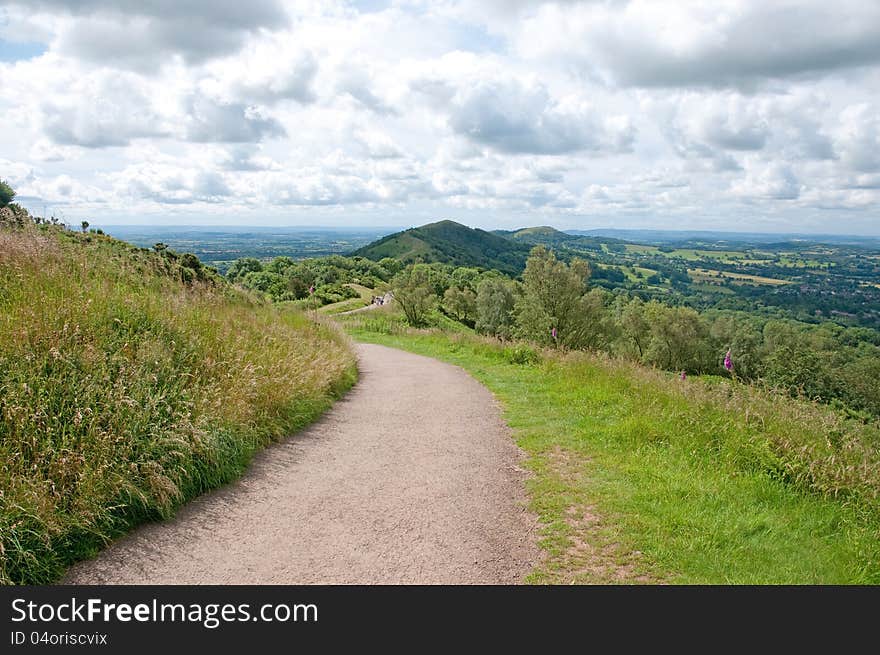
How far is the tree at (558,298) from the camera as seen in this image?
134 feet

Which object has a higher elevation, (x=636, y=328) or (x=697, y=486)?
(x=697, y=486)

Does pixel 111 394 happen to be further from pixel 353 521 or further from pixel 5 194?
pixel 5 194

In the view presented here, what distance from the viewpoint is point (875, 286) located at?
173 m

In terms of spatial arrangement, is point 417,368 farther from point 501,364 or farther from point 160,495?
point 160,495

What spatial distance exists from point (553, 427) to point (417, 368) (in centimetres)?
742

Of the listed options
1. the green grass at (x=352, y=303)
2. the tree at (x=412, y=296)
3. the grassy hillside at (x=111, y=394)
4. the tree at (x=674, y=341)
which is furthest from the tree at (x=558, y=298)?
the grassy hillside at (x=111, y=394)

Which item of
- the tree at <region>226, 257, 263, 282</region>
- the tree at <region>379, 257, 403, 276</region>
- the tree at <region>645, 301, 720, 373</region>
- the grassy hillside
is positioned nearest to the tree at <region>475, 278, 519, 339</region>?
the tree at <region>645, 301, 720, 373</region>

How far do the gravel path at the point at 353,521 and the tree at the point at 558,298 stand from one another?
32.6 metres

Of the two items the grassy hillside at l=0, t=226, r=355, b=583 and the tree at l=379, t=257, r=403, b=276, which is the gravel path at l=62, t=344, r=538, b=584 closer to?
the grassy hillside at l=0, t=226, r=355, b=583

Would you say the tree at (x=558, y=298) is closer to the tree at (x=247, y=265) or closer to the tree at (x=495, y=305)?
the tree at (x=495, y=305)

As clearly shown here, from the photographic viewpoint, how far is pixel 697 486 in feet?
20.5

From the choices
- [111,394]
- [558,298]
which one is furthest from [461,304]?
[111,394]

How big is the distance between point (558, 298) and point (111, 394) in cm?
3818
